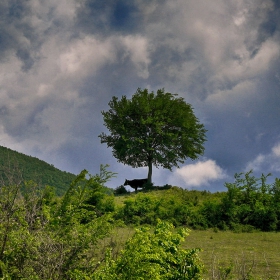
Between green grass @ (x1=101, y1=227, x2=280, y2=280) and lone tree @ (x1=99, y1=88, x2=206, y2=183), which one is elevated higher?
lone tree @ (x1=99, y1=88, x2=206, y2=183)

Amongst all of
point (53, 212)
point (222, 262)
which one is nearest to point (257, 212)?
point (222, 262)

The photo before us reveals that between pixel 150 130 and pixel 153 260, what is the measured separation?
27.4 meters

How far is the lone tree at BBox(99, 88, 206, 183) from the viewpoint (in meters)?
30.8

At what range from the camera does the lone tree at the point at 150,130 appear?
3075 centimetres

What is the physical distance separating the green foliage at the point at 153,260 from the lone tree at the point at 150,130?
990 inches

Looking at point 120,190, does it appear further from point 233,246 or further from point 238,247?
point 238,247

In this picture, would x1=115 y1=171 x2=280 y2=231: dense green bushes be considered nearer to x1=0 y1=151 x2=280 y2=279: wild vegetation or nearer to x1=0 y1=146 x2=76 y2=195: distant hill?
x1=0 y1=151 x2=280 y2=279: wild vegetation

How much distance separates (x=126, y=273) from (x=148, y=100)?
94.3ft

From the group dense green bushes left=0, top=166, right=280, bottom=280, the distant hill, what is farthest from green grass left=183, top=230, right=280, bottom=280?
the distant hill

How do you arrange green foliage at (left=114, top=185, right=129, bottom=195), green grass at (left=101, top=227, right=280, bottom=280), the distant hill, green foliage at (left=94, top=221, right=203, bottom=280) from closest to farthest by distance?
green foliage at (left=94, top=221, right=203, bottom=280) → green grass at (left=101, top=227, right=280, bottom=280) → green foliage at (left=114, top=185, right=129, bottom=195) → the distant hill

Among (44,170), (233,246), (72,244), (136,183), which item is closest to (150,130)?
(136,183)

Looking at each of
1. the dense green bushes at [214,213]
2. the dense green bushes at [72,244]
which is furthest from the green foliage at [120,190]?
the dense green bushes at [72,244]

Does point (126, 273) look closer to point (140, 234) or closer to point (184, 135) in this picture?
point (140, 234)

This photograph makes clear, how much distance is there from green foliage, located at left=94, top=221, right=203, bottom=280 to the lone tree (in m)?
25.1
